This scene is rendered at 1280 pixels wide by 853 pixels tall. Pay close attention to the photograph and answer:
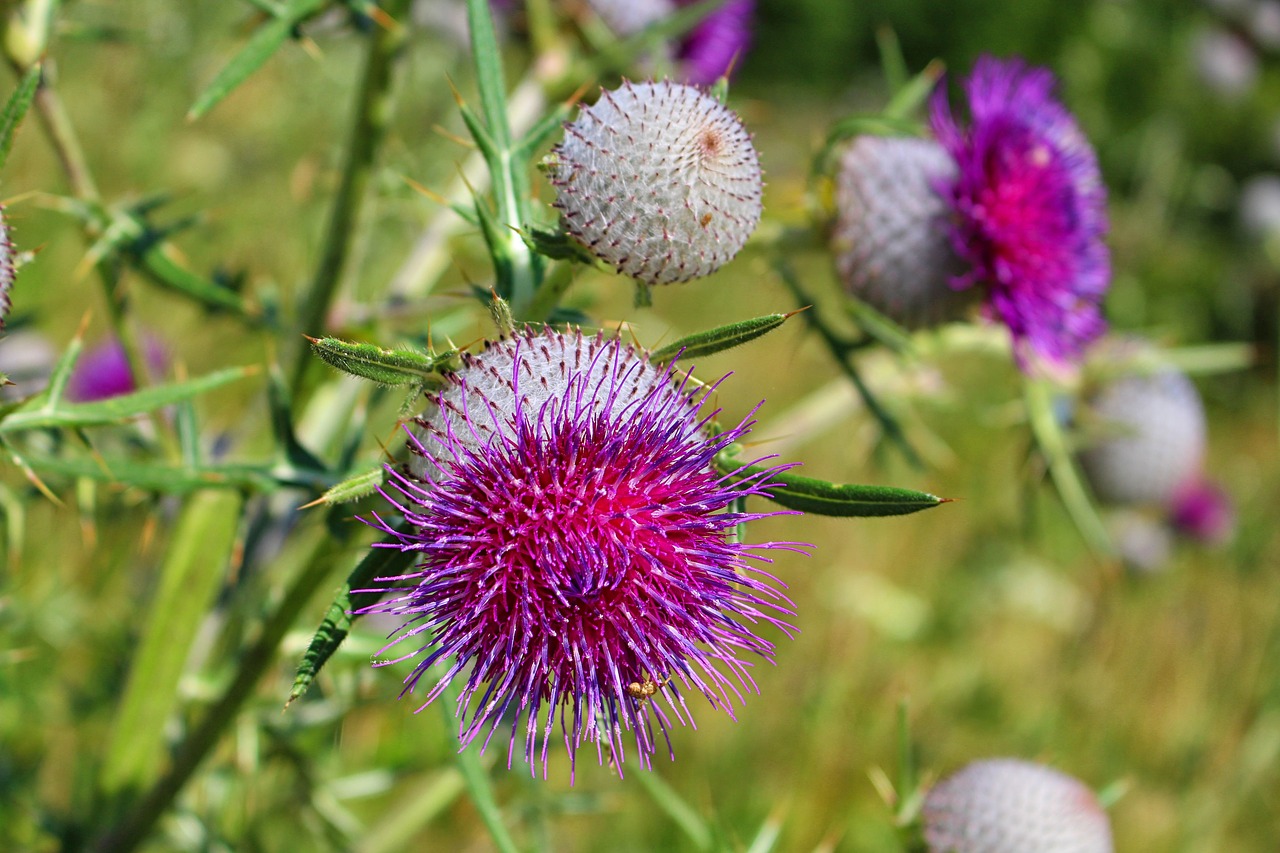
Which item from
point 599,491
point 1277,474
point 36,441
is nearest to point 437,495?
point 599,491

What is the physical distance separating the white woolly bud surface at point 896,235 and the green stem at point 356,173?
1.12m

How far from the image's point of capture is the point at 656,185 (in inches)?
61.7

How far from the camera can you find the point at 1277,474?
9.58 m

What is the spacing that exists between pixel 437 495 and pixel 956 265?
159 centimetres

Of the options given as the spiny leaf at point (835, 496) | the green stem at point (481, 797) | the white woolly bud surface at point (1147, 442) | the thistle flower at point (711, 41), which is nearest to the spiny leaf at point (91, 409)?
the green stem at point (481, 797)

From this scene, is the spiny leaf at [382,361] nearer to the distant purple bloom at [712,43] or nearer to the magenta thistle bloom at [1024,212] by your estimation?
the magenta thistle bloom at [1024,212]

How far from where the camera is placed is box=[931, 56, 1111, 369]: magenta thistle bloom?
2.50m

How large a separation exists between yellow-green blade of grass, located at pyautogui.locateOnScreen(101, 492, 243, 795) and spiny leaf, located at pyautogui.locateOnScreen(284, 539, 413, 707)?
921 millimetres

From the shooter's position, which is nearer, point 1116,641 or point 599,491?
point 599,491

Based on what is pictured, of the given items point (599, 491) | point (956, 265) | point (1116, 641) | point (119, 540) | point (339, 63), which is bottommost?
point (1116, 641)

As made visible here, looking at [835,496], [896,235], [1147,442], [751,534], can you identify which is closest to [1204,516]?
[1147,442]

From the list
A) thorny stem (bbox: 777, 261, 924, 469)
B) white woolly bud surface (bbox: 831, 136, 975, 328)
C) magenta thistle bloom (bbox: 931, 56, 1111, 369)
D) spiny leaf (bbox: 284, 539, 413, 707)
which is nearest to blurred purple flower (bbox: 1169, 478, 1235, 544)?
magenta thistle bloom (bbox: 931, 56, 1111, 369)

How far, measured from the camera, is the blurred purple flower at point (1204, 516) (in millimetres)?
6482

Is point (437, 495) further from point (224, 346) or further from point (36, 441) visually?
point (224, 346)
